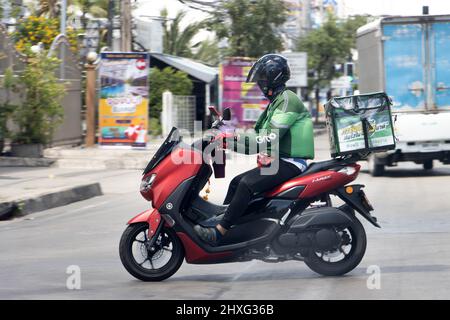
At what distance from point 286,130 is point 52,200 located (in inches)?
284

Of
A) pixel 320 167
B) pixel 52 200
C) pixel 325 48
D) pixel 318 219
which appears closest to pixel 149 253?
pixel 318 219

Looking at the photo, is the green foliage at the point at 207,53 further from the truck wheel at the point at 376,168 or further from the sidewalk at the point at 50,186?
the truck wheel at the point at 376,168

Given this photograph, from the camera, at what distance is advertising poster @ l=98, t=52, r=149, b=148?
22.4 meters

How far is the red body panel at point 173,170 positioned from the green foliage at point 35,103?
528 inches

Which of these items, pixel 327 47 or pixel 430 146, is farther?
pixel 327 47

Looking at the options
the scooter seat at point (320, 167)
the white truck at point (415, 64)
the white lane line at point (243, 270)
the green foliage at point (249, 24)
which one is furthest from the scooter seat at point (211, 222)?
the green foliage at point (249, 24)

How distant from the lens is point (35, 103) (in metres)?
20.3

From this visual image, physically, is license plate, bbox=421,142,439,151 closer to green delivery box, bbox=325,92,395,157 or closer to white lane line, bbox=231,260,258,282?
white lane line, bbox=231,260,258,282

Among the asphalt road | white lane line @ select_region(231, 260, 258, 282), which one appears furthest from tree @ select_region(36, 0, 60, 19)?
white lane line @ select_region(231, 260, 258, 282)

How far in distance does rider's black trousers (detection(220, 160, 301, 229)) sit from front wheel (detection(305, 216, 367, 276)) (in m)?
0.62

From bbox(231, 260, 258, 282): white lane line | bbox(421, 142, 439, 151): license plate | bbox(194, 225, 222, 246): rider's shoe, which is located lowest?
bbox(231, 260, 258, 282): white lane line

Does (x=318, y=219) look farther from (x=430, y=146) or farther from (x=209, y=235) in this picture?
(x=430, y=146)

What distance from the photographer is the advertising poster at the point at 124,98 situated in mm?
22391

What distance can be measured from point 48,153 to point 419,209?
11.1m
